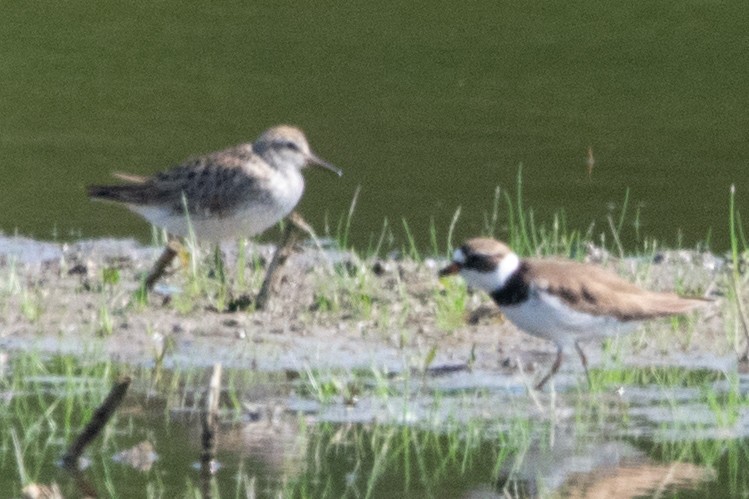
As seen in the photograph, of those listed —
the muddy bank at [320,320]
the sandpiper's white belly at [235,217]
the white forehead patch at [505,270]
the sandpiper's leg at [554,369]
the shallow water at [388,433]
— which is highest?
the sandpiper's white belly at [235,217]

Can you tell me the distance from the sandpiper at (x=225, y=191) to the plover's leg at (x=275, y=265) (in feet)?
2.84

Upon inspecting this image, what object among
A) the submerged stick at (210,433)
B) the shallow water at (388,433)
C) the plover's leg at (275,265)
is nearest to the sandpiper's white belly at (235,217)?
the plover's leg at (275,265)

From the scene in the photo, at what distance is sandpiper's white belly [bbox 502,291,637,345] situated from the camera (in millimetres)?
8195

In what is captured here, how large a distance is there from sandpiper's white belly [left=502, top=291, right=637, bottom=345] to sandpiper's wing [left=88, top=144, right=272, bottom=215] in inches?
107

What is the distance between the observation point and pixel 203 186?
1073cm

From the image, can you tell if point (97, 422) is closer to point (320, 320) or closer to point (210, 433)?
point (210, 433)

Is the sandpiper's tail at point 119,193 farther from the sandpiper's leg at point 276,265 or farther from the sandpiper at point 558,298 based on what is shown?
the sandpiper at point 558,298

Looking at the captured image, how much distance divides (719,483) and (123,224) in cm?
680

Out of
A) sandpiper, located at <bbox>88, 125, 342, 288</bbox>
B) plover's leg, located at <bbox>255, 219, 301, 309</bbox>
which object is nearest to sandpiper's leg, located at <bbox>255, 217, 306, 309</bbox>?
plover's leg, located at <bbox>255, 219, 301, 309</bbox>

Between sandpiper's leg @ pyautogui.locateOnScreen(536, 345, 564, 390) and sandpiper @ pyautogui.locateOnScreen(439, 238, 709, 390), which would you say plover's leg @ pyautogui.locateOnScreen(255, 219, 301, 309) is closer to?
sandpiper @ pyautogui.locateOnScreen(439, 238, 709, 390)

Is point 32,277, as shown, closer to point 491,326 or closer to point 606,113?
point 491,326

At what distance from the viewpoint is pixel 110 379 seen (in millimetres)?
8234

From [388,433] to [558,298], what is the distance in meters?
1.21

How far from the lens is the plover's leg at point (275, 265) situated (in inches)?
378
